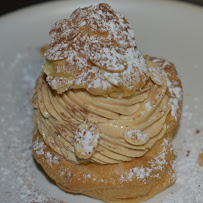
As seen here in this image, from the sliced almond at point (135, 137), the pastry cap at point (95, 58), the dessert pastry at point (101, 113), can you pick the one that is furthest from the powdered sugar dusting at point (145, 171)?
the pastry cap at point (95, 58)

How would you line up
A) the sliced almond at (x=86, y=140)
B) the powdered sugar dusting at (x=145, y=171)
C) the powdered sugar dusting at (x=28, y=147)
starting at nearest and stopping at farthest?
1. the sliced almond at (x=86, y=140)
2. the powdered sugar dusting at (x=145, y=171)
3. the powdered sugar dusting at (x=28, y=147)

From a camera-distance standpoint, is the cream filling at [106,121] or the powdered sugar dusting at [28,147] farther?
the powdered sugar dusting at [28,147]

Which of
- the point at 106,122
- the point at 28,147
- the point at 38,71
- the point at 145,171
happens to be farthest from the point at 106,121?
the point at 38,71

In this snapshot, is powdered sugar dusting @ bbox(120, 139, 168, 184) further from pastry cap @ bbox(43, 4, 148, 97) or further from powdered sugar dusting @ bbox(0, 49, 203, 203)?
pastry cap @ bbox(43, 4, 148, 97)

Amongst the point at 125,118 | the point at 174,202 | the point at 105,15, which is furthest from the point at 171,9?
the point at 174,202

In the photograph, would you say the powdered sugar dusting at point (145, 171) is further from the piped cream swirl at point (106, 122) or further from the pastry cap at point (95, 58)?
the pastry cap at point (95, 58)

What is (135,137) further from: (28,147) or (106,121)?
(28,147)

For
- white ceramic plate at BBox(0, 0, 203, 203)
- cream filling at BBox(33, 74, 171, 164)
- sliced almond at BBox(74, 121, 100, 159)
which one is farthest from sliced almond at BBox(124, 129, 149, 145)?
white ceramic plate at BBox(0, 0, 203, 203)
